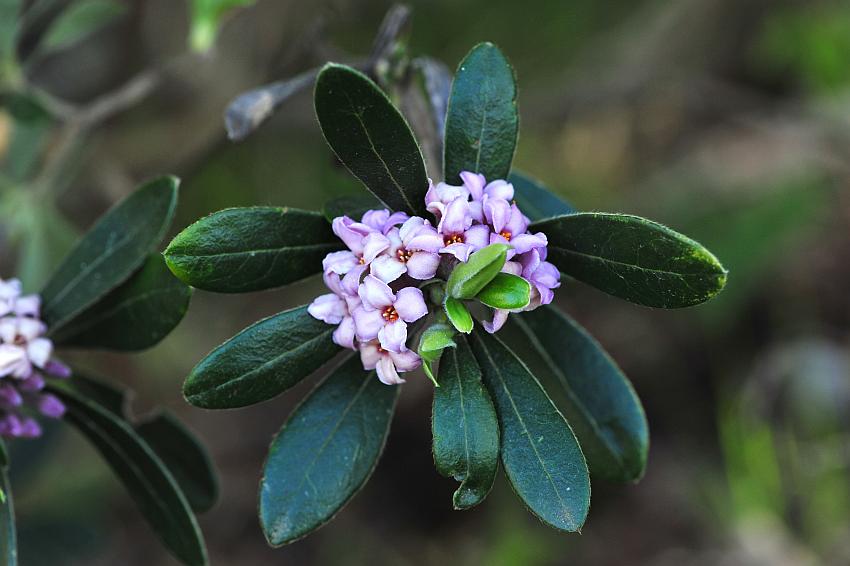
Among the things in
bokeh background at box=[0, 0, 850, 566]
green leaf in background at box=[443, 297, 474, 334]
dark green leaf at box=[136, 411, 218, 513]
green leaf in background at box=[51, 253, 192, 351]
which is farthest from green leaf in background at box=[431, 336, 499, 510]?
bokeh background at box=[0, 0, 850, 566]

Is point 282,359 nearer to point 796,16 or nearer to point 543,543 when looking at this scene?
point 543,543

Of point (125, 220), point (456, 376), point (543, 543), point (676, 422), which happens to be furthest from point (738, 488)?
point (125, 220)

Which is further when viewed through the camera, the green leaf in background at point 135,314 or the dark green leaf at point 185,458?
the dark green leaf at point 185,458

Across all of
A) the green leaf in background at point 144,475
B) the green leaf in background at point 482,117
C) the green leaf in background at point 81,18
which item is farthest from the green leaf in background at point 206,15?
the green leaf in background at point 144,475

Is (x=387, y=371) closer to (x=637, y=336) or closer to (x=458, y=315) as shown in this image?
(x=458, y=315)

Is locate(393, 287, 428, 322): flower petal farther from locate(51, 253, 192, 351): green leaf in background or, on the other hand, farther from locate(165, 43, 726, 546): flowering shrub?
locate(51, 253, 192, 351): green leaf in background

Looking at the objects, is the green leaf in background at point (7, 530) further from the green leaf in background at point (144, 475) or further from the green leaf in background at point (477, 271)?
the green leaf in background at point (477, 271)
